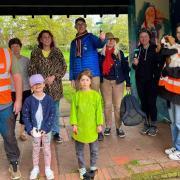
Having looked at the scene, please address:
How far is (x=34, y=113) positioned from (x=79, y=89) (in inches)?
27.0

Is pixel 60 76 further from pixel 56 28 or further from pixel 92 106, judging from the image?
pixel 56 28

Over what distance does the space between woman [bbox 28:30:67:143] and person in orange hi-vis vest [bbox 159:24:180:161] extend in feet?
5.12

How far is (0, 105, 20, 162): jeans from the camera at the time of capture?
3.99 meters

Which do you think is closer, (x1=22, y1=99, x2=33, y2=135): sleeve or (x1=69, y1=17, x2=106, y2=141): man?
(x1=22, y1=99, x2=33, y2=135): sleeve

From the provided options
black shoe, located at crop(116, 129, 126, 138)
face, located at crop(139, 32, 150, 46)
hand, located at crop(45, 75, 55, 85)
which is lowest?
black shoe, located at crop(116, 129, 126, 138)

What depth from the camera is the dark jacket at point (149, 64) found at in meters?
5.31

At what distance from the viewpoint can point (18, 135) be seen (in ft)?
19.2

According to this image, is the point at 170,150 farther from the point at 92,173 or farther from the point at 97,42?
the point at 97,42

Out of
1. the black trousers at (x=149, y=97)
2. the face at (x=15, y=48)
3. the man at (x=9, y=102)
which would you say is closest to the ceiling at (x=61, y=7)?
the face at (x=15, y=48)

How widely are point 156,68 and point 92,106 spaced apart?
175cm

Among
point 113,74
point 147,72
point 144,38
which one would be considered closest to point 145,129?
point 147,72

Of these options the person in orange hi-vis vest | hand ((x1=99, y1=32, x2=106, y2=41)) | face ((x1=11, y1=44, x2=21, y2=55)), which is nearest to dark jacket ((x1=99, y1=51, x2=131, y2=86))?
hand ((x1=99, y1=32, x2=106, y2=41))

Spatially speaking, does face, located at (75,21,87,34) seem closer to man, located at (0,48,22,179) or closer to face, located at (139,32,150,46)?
face, located at (139,32,150,46)

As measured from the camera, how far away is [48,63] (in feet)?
16.5
